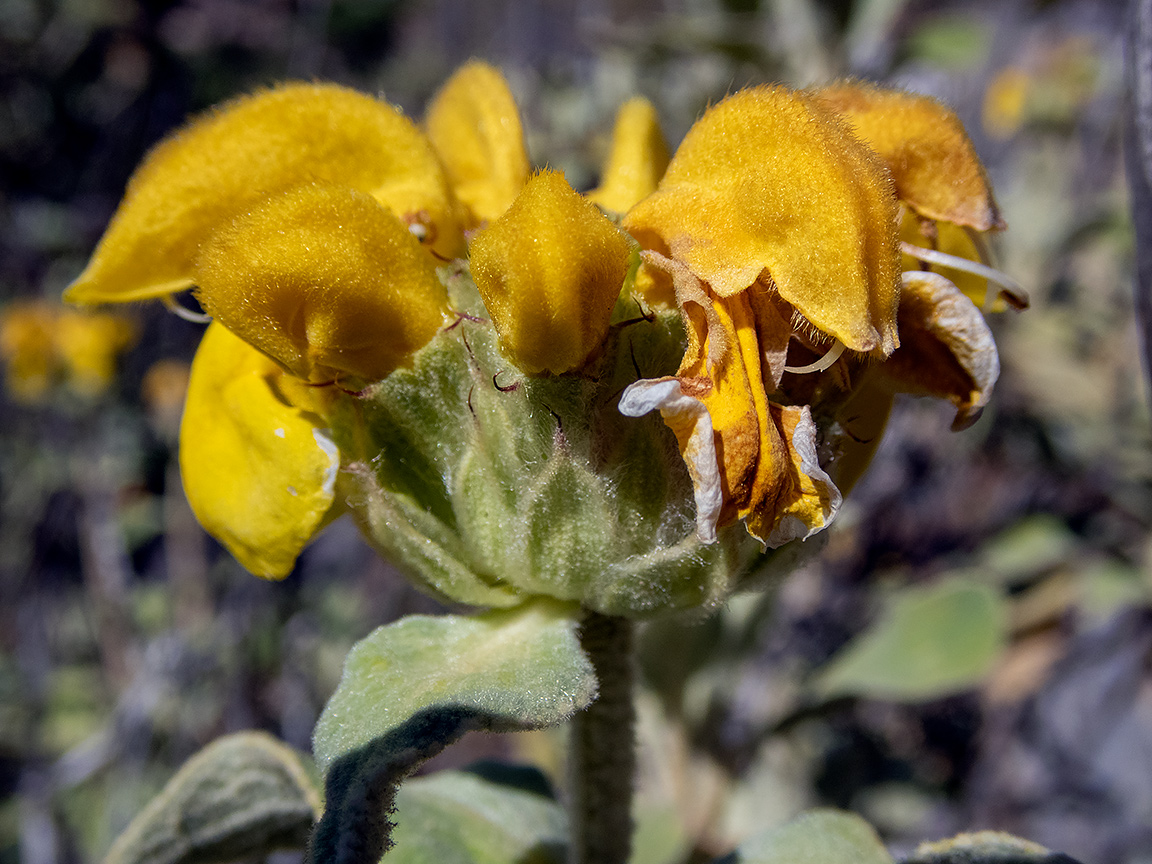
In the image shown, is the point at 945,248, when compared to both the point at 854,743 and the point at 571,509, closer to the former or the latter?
the point at 571,509

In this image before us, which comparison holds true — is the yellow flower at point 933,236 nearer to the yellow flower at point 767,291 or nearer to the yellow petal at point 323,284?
the yellow flower at point 767,291

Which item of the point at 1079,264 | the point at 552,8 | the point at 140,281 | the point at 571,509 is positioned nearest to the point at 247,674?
the point at 140,281

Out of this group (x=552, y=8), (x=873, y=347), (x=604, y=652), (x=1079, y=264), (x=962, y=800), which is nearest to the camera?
(x=873, y=347)

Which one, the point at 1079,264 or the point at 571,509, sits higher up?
the point at 571,509

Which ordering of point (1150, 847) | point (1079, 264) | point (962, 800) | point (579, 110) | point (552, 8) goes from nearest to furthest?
point (1150, 847)
point (962, 800)
point (579, 110)
point (1079, 264)
point (552, 8)

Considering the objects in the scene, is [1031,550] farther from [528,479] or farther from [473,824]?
[528,479]

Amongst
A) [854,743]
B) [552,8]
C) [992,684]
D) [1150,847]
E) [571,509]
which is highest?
[571,509]

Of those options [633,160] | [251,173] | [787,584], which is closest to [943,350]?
[633,160]
